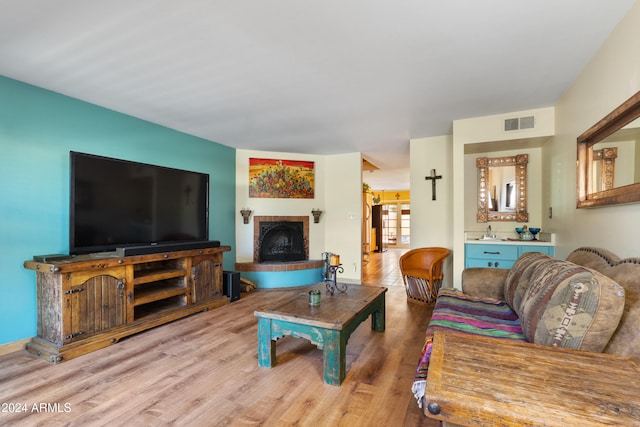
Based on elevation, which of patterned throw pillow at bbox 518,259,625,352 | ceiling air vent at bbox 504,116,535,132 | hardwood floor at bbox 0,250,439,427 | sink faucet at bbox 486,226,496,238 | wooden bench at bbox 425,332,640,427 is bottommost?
hardwood floor at bbox 0,250,439,427

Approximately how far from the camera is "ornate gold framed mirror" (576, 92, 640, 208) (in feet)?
5.53

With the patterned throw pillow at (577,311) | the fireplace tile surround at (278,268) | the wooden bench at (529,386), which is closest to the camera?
the wooden bench at (529,386)

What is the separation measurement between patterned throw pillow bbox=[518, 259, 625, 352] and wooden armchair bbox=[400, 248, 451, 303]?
89.8 inches

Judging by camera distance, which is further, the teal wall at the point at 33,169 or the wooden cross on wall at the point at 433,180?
the wooden cross on wall at the point at 433,180


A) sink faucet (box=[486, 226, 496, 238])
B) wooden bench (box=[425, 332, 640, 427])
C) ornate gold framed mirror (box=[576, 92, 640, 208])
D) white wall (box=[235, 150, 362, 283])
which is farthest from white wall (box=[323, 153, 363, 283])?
wooden bench (box=[425, 332, 640, 427])

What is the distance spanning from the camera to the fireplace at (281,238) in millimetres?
5062

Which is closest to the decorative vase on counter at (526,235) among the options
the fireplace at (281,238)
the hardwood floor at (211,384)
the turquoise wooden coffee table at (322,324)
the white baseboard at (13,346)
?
the hardwood floor at (211,384)

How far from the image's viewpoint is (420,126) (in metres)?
A: 3.82

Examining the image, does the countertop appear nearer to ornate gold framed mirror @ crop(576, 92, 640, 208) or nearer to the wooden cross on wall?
ornate gold framed mirror @ crop(576, 92, 640, 208)

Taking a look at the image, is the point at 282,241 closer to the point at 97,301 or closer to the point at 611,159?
the point at 97,301

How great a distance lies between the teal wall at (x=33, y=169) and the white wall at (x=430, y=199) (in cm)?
375

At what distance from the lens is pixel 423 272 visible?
12.6 feet

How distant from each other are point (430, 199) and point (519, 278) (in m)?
2.37

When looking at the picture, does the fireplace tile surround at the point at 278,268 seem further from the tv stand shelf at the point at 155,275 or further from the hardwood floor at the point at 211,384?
the hardwood floor at the point at 211,384
